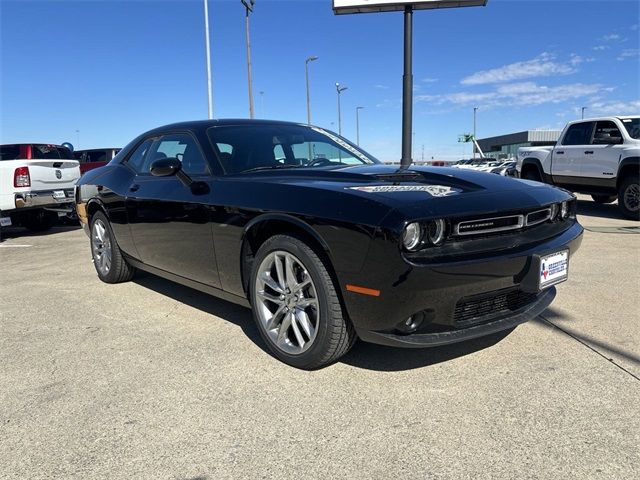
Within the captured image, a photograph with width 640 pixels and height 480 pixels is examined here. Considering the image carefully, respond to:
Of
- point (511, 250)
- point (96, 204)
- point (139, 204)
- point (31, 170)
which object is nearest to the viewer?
point (511, 250)

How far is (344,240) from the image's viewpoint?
247cm

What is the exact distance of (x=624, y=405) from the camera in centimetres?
238

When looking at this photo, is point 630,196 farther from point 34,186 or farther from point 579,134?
point 34,186

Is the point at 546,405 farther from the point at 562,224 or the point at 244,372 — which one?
the point at 244,372

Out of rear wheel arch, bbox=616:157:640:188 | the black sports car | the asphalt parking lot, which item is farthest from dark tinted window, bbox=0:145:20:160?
rear wheel arch, bbox=616:157:640:188

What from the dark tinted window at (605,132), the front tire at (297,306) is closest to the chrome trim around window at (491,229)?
the front tire at (297,306)

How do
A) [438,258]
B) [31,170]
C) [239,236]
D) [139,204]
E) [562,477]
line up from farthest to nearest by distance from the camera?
1. [31,170]
2. [139,204]
3. [239,236]
4. [438,258]
5. [562,477]

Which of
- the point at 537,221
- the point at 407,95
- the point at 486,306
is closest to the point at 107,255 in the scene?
the point at 486,306

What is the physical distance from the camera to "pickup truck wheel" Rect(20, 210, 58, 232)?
9758mm

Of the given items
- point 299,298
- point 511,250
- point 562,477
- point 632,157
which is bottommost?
point 562,477

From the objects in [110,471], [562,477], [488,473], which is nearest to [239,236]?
[110,471]

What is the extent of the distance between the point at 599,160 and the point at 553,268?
8.09m

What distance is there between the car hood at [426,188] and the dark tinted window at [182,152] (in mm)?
547

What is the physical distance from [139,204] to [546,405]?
3236mm
